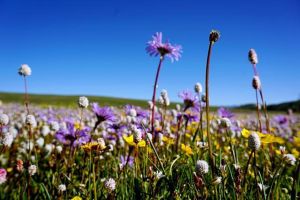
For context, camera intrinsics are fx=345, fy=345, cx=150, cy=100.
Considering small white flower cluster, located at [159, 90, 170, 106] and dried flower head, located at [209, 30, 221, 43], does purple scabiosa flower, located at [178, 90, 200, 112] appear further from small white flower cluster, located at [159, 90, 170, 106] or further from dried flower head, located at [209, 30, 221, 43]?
dried flower head, located at [209, 30, 221, 43]

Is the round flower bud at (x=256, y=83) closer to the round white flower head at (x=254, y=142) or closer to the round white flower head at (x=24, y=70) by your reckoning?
the round white flower head at (x=254, y=142)

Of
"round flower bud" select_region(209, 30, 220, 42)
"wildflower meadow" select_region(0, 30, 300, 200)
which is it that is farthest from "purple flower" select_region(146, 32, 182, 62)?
"round flower bud" select_region(209, 30, 220, 42)

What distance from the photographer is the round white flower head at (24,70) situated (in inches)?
107

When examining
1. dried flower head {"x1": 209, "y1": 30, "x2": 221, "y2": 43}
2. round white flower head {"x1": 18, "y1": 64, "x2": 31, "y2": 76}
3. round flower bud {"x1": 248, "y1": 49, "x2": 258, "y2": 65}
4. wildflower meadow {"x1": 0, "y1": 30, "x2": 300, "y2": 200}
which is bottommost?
→ wildflower meadow {"x1": 0, "y1": 30, "x2": 300, "y2": 200}

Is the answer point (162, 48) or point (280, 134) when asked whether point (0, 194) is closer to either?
point (162, 48)

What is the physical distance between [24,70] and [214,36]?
1.77 metres

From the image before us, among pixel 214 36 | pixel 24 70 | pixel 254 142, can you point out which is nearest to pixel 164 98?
pixel 24 70

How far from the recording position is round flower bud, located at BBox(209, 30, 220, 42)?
4.99 ft

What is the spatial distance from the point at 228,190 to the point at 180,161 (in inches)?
16.0

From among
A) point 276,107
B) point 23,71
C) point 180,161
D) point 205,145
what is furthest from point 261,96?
point 276,107

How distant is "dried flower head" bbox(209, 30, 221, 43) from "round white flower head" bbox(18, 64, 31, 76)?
1.72 metres

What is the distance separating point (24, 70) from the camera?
2.74 meters

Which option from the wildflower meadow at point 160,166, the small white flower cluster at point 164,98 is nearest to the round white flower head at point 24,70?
the wildflower meadow at point 160,166

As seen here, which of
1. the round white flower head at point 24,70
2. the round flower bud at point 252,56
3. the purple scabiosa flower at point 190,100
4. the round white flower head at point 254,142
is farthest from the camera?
the purple scabiosa flower at point 190,100
